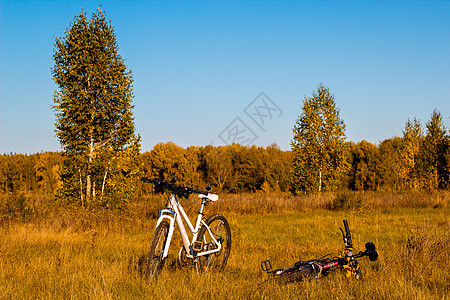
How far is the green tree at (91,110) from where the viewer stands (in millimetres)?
14141

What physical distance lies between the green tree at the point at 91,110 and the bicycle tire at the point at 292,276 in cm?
1079

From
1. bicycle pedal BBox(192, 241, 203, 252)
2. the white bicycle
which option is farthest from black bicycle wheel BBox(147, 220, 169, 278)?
bicycle pedal BBox(192, 241, 203, 252)

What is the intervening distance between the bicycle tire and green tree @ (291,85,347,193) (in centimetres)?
2186

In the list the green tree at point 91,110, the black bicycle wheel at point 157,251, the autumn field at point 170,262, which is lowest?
the autumn field at point 170,262

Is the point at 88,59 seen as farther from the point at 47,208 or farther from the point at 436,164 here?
the point at 436,164

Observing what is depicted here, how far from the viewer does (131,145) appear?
15086mm

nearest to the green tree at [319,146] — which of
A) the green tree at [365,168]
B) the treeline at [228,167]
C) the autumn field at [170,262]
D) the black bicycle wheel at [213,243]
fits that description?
the autumn field at [170,262]

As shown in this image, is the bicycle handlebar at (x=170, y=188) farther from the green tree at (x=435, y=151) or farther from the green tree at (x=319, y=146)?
the green tree at (x=435, y=151)

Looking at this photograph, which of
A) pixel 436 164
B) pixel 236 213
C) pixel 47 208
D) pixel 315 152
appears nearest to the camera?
pixel 47 208

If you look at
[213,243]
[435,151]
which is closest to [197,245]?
[213,243]

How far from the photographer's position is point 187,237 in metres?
5.23

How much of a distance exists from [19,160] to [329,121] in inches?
2219

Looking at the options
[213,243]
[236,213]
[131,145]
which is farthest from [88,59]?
[213,243]

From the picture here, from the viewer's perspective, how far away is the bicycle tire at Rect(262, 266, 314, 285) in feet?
14.9
